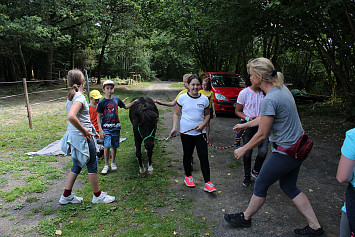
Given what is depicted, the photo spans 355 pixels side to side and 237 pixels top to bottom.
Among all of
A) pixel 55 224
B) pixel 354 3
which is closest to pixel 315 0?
pixel 354 3

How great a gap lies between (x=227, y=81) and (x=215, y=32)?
2.26m

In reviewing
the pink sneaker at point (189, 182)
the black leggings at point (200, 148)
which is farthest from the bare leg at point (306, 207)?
the pink sneaker at point (189, 182)

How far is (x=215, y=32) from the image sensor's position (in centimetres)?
1056

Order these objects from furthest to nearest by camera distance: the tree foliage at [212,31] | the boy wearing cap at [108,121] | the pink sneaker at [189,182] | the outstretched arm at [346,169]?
the tree foliage at [212,31]
the boy wearing cap at [108,121]
the pink sneaker at [189,182]
the outstretched arm at [346,169]

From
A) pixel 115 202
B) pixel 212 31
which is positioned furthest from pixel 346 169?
pixel 212 31

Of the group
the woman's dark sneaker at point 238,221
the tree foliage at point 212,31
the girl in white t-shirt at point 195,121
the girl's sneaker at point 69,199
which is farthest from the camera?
the tree foliage at point 212,31

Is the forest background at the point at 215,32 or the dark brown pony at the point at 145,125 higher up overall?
the forest background at the point at 215,32

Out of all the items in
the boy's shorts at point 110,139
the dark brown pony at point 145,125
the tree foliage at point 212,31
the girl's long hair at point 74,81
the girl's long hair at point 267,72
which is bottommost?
the boy's shorts at point 110,139

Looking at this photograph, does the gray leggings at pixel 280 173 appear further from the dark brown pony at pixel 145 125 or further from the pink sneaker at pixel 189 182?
the dark brown pony at pixel 145 125

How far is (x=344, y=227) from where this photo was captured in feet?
5.82

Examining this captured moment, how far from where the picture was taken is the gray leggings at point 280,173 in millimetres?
2459

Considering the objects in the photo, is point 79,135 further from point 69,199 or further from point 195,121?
point 195,121

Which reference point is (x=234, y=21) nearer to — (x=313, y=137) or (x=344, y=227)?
(x=313, y=137)

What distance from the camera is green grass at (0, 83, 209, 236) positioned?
2.92 meters
